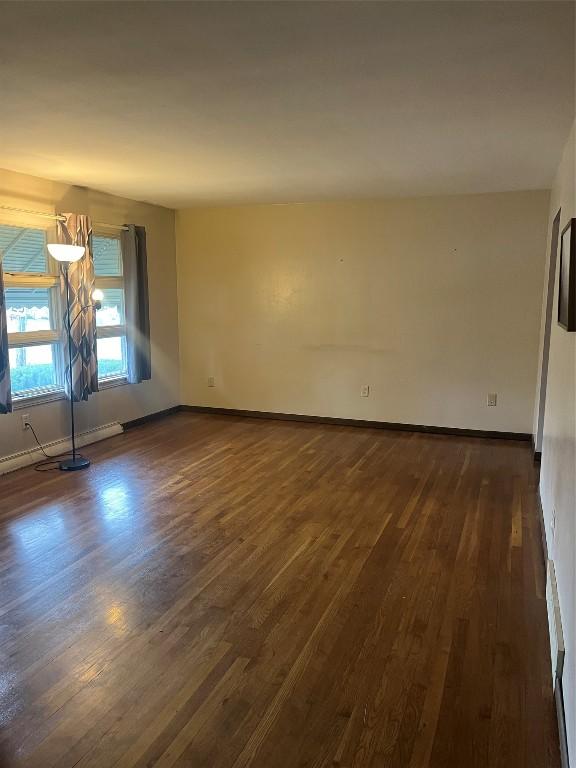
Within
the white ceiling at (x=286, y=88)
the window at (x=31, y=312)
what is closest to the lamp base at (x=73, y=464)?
the window at (x=31, y=312)

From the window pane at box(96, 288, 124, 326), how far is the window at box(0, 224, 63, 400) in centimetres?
60

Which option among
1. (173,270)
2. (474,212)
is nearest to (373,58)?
(474,212)

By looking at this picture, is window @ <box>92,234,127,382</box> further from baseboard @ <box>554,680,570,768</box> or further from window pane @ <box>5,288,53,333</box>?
baseboard @ <box>554,680,570,768</box>

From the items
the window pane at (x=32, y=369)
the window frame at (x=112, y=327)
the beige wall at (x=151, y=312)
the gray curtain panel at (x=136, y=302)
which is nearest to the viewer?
the beige wall at (x=151, y=312)

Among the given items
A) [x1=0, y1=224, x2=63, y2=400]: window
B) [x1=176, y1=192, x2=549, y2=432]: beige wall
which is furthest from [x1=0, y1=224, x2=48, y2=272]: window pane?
[x1=176, y1=192, x2=549, y2=432]: beige wall

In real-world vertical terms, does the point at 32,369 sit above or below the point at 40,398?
above

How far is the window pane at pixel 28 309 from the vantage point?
4.53 metres

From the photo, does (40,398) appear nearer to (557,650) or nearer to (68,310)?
(68,310)

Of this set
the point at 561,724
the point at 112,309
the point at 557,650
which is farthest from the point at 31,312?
the point at 561,724

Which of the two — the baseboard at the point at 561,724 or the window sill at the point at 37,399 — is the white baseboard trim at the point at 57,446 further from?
the baseboard at the point at 561,724

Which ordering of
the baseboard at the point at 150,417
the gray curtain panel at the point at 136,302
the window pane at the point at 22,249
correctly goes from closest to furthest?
the window pane at the point at 22,249
the gray curtain panel at the point at 136,302
the baseboard at the point at 150,417

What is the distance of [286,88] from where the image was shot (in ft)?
8.15

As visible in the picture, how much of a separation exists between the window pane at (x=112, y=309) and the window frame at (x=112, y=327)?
0.12 feet

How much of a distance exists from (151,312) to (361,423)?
251 centimetres
